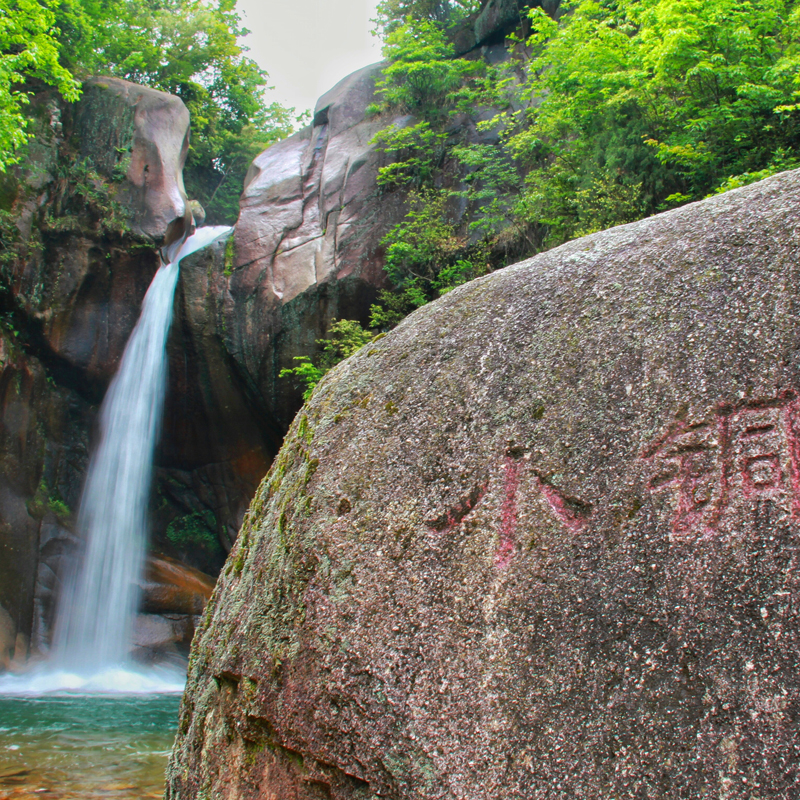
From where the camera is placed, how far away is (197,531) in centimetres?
1612

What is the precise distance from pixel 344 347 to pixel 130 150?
28.3 feet

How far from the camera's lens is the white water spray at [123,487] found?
13227 millimetres

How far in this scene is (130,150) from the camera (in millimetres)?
15773

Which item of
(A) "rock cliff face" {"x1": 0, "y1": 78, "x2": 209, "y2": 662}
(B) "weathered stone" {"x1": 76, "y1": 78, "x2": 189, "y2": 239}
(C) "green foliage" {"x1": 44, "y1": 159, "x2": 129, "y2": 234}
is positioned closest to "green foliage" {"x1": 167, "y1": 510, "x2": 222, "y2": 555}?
(A) "rock cliff face" {"x1": 0, "y1": 78, "x2": 209, "y2": 662}

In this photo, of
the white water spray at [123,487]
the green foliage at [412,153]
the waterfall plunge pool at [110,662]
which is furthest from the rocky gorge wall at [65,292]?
the green foliage at [412,153]

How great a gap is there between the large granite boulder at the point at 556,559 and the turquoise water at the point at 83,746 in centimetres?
376

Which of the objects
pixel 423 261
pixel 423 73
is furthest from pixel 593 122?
pixel 423 73

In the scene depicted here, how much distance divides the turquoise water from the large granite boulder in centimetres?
376

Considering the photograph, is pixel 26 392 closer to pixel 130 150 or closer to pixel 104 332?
pixel 104 332

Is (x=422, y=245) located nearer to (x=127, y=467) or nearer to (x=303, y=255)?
(x=303, y=255)

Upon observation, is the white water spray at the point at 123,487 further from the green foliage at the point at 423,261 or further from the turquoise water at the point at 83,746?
the green foliage at the point at 423,261

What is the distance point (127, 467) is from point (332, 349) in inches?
249

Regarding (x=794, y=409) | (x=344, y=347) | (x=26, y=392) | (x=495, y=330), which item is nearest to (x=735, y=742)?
(x=794, y=409)

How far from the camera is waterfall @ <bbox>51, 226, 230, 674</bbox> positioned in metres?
13.6
